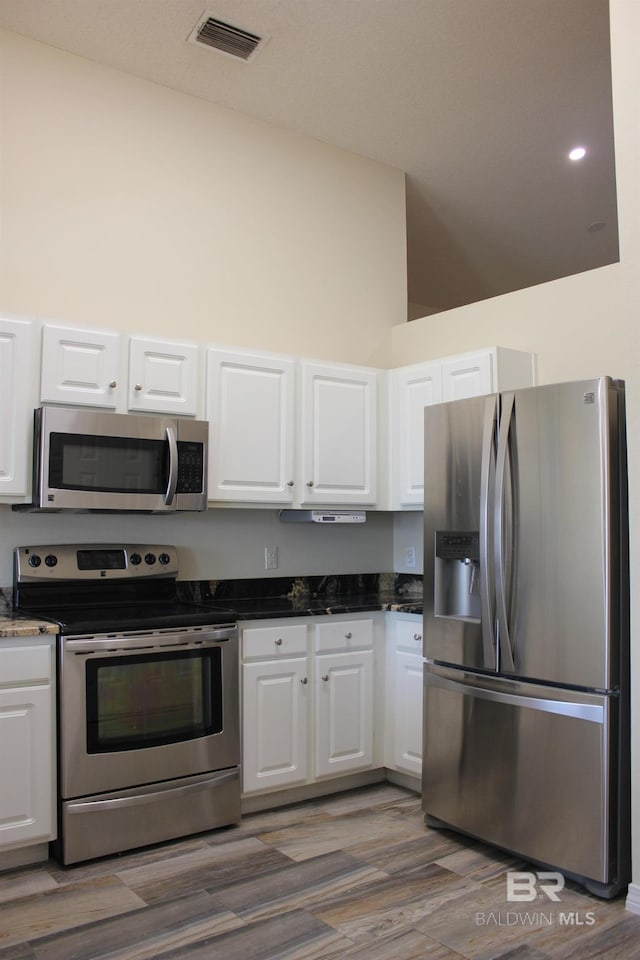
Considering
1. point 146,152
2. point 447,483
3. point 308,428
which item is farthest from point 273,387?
point 146,152

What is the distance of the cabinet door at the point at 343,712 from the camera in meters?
3.53

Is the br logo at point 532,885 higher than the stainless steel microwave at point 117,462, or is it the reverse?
the stainless steel microwave at point 117,462

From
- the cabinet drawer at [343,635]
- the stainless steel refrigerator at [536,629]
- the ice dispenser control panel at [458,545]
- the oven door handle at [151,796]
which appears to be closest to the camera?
the stainless steel refrigerator at [536,629]

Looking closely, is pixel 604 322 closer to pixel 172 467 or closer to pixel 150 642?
pixel 172 467

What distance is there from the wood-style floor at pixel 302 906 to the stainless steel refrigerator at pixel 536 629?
189mm

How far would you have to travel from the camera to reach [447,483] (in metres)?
3.14

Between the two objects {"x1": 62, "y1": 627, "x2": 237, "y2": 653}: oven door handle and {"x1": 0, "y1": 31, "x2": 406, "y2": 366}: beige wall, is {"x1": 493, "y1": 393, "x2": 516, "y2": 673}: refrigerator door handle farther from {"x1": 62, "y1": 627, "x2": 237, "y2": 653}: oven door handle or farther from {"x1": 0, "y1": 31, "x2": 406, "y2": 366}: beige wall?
{"x1": 0, "y1": 31, "x2": 406, "y2": 366}: beige wall

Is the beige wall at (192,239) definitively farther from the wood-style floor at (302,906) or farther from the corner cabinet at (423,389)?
the wood-style floor at (302,906)

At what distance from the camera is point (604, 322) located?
11.4ft

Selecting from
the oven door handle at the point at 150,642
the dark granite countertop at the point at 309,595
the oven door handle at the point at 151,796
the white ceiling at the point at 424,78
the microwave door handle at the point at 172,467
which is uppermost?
the white ceiling at the point at 424,78

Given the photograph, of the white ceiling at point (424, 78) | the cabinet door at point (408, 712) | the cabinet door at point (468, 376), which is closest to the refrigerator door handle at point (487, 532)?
the cabinet door at point (468, 376)

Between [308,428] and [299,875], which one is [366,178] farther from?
[299,875]

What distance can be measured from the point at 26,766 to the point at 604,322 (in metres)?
2.98

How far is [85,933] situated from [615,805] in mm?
1725
